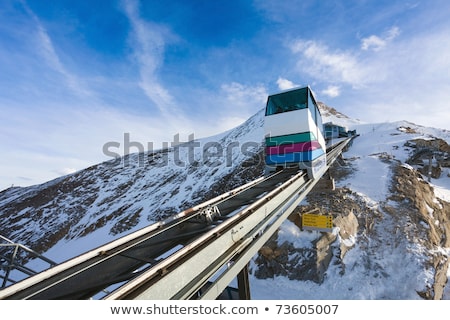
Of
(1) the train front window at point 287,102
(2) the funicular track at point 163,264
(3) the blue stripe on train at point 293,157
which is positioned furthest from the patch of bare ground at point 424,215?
(2) the funicular track at point 163,264

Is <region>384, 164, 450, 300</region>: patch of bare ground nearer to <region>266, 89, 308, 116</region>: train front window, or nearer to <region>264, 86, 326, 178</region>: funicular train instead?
<region>264, 86, 326, 178</region>: funicular train

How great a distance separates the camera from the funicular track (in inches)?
108

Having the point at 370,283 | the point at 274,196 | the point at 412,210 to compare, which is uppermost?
the point at 274,196

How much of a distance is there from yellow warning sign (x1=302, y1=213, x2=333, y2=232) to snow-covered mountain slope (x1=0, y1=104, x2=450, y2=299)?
38cm

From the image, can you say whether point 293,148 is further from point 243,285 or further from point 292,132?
point 243,285

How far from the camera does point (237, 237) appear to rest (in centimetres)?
439

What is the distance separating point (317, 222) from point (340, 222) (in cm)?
143

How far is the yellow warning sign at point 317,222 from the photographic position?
11328 mm

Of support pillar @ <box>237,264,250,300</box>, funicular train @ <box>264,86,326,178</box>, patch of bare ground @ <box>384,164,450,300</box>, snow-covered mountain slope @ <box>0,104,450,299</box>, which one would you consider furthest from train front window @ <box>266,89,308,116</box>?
patch of bare ground @ <box>384,164,450,300</box>

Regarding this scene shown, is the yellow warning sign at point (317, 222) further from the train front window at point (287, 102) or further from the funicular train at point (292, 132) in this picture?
the train front window at point (287, 102)

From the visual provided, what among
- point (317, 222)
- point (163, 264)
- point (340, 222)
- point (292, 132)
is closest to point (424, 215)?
point (340, 222)

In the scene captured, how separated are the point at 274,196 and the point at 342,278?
6597mm
